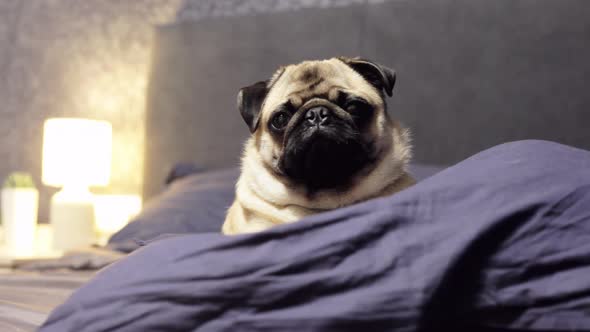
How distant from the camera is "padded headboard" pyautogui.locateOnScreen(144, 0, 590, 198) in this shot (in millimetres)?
1928

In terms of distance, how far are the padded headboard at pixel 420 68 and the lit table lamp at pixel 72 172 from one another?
0.86 ft

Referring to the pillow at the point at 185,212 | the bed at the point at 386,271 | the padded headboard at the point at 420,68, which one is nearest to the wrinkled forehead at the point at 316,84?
the bed at the point at 386,271

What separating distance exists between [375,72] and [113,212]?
1738 mm

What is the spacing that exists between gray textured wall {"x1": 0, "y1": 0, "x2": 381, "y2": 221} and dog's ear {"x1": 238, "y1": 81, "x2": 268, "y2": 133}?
1.48 metres

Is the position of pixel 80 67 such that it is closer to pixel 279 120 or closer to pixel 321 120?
pixel 279 120

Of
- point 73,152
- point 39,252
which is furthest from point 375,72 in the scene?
point 39,252

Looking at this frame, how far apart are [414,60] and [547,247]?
157cm

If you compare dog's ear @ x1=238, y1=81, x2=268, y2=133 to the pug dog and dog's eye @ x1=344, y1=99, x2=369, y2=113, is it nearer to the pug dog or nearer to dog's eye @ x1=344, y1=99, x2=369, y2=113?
the pug dog

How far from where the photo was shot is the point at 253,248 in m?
0.64

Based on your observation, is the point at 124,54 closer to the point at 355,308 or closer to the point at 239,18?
the point at 239,18

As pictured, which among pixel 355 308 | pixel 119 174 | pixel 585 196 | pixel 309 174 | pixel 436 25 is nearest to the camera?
pixel 355 308

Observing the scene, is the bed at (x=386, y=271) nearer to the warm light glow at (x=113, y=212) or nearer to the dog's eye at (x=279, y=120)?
the dog's eye at (x=279, y=120)

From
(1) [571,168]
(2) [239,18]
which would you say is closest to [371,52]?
(2) [239,18]

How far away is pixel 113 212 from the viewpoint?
257cm
